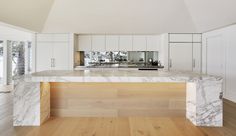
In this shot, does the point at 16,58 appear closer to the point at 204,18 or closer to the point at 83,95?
the point at 83,95

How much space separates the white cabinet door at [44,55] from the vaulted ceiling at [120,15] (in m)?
0.52

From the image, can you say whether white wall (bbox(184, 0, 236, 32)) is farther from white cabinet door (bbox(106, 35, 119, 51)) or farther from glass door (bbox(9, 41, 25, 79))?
glass door (bbox(9, 41, 25, 79))

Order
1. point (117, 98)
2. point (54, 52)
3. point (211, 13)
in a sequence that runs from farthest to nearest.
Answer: point (54, 52) < point (211, 13) < point (117, 98)

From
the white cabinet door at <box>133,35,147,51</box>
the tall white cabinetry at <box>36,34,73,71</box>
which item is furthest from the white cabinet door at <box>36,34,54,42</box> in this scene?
the white cabinet door at <box>133,35,147,51</box>

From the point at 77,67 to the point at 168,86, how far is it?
3780mm

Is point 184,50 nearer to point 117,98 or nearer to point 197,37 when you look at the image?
point 197,37

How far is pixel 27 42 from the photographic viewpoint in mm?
8375

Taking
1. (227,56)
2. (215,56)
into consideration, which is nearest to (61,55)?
(215,56)

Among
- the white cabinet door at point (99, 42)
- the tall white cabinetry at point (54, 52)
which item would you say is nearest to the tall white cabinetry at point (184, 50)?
the white cabinet door at point (99, 42)

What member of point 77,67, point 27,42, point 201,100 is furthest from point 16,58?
point 201,100

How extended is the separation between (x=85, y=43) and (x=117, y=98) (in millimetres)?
3750

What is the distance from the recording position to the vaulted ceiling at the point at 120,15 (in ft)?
15.1

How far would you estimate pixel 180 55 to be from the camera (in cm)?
638

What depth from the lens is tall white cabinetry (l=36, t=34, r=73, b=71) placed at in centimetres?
640
